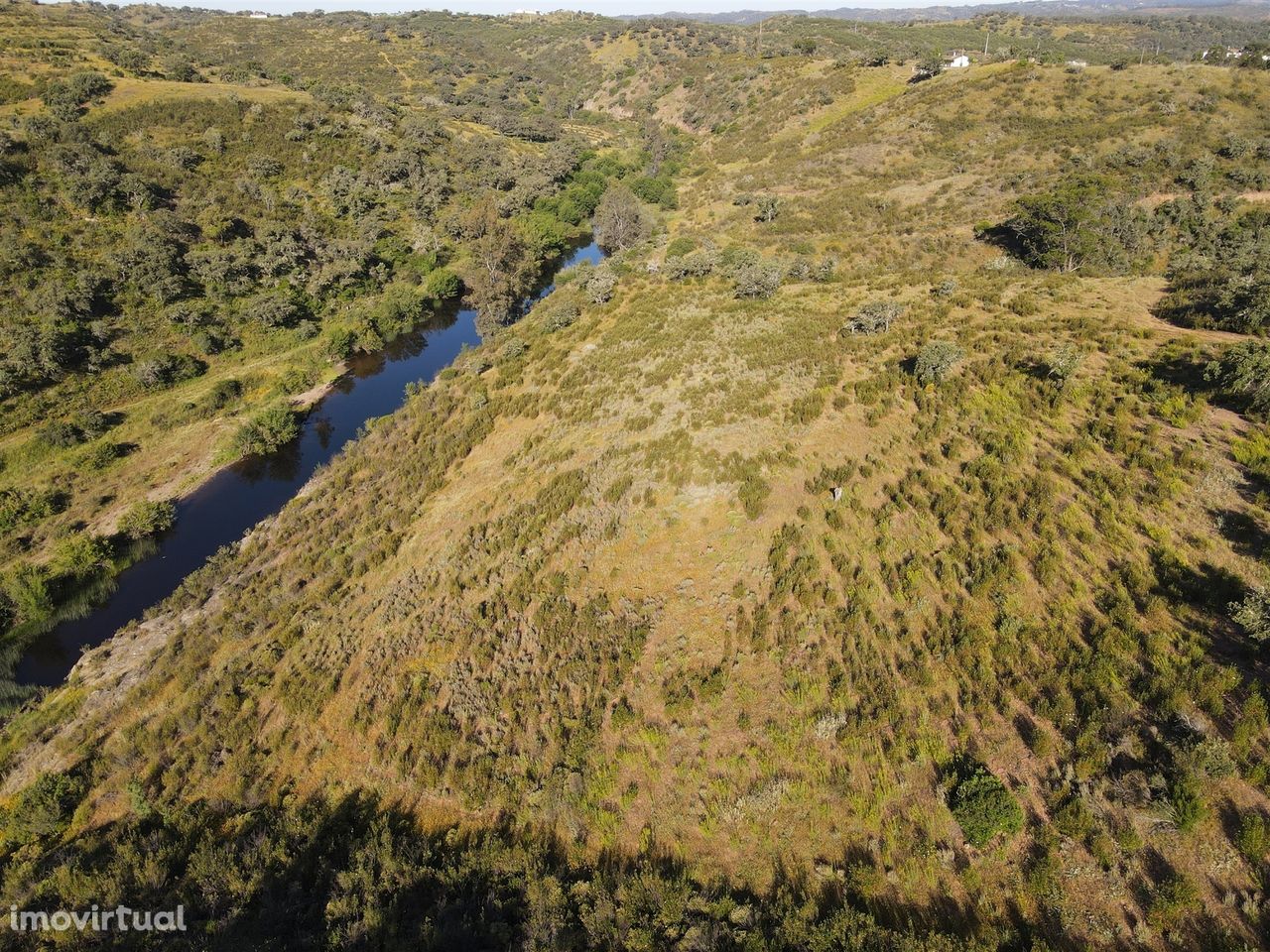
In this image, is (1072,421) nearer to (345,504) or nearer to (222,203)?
(345,504)

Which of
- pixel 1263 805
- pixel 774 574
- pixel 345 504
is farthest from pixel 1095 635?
pixel 345 504

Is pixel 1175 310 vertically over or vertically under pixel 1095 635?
over

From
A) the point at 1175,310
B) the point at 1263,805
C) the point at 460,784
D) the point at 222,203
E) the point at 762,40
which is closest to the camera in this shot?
the point at 1263,805

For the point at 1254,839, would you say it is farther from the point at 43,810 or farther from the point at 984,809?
the point at 43,810

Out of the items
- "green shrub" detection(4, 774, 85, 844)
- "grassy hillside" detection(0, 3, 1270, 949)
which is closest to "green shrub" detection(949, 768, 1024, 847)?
"grassy hillside" detection(0, 3, 1270, 949)

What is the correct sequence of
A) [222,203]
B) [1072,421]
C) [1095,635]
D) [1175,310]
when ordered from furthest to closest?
[222,203] < [1175,310] < [1072,421] < [1095,635]

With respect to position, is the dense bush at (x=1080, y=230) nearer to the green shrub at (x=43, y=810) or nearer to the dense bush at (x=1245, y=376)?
the dense bush at (x=1245, y=376)
